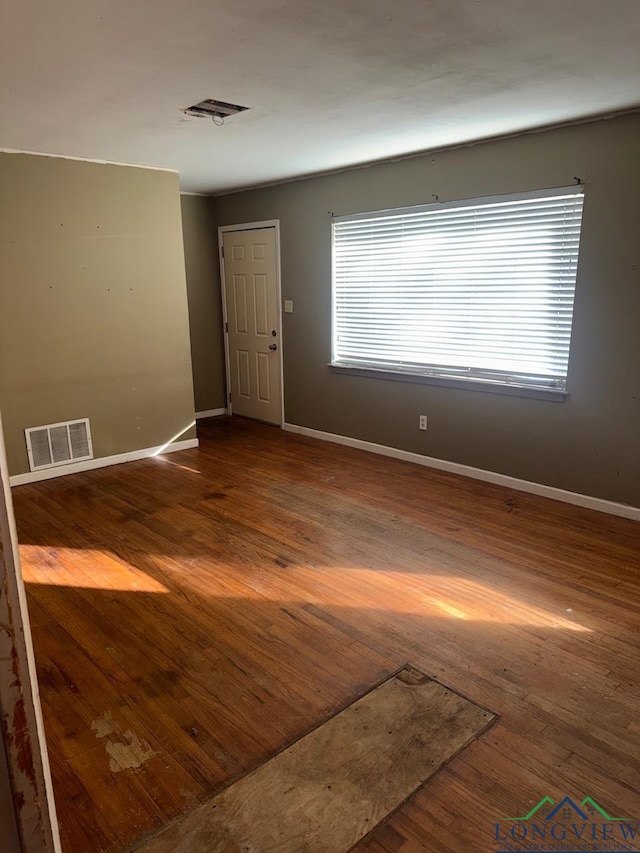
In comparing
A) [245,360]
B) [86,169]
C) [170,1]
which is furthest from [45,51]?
[245,360]

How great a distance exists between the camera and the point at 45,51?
Answer: 2334 millimetres

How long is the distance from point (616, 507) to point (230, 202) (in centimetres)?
494

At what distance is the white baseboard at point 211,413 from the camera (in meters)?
6.84

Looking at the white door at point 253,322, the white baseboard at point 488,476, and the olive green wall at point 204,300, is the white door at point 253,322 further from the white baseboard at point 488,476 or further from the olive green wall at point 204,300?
the white baseboard at point 488,476

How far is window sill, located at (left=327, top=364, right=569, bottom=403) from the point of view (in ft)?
13.1

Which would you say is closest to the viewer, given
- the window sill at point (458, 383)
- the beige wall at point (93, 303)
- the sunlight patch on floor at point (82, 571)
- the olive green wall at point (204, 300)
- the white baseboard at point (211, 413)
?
the sunlight patch on floor at point (82, 571)

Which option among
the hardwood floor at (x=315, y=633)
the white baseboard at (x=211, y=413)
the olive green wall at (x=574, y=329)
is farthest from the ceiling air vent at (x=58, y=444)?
the olive green wall at (x=574, y=329)

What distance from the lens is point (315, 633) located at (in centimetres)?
260

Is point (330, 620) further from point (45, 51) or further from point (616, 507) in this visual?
point (45, 51)

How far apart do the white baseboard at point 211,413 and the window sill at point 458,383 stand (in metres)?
1.96

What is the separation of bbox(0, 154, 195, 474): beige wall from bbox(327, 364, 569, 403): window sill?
1609 mm

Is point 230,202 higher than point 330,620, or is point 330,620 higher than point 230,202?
point 230,202

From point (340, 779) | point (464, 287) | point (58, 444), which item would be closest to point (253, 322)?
point (58, 444)

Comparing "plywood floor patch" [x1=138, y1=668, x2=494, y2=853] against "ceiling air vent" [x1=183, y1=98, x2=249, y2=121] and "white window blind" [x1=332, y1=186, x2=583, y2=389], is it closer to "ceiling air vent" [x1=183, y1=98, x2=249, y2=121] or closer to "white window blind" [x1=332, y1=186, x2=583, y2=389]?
"white window blind" [x1=332, y1=186, x2=583, y2=389]
